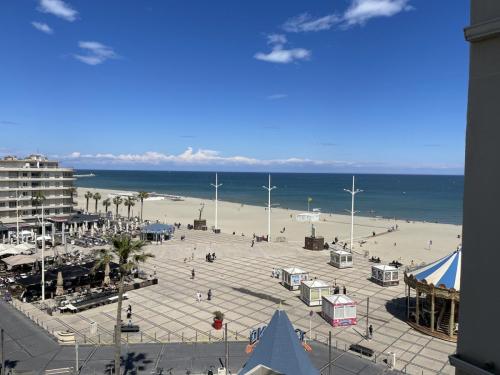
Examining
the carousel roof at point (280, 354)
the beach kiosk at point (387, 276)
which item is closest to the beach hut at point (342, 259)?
the beach kiosk at point (387, 276)

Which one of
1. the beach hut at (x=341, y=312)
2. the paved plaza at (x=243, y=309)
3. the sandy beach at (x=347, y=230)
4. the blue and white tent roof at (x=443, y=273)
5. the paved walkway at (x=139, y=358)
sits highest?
the blue and white tent roof at (x=443, y=273)

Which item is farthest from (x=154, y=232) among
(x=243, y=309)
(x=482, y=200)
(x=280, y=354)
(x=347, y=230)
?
(x=482, y=200)

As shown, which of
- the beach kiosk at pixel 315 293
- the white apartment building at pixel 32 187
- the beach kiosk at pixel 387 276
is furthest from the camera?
the white apartment building at pixel 32 187

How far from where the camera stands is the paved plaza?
946 inches

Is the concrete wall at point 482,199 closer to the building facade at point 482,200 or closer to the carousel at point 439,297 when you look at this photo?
the building facade at point 482,200

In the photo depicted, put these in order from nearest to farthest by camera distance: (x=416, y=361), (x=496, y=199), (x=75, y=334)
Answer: (x=496, y=199)
(x=416, y=361)
(x=75, y=334)

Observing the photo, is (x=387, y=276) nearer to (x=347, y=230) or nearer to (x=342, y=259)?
(x=342, y=259)

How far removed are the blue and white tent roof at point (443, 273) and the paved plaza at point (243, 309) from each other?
3.81 metres

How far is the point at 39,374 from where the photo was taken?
19516 millimetres

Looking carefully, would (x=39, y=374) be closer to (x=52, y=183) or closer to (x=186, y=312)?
(x=186, y=312)

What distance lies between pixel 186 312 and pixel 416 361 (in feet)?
54.2

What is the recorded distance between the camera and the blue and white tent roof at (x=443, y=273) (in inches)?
983

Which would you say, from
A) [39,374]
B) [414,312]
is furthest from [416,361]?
[39,374]

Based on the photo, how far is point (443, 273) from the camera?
25922mm
